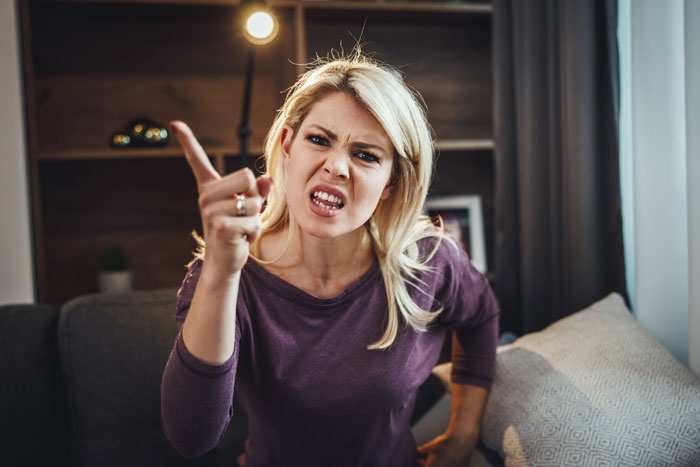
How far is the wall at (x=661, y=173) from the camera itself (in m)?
1.17

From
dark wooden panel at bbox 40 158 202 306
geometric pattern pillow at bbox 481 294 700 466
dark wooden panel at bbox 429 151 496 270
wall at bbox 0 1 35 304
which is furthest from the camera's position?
dark wooden panel at bbox 429 151 496 270

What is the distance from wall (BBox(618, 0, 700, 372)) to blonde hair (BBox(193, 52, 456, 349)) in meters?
0.48

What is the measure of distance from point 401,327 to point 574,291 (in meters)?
0.64

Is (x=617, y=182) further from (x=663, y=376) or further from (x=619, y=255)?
(x=663, y=376)

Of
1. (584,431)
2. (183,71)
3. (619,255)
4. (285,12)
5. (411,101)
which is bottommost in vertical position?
(584,431)

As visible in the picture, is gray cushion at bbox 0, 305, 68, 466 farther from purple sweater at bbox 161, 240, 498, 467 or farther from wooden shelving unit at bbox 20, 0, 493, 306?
wooden shelving unit at bbox 20, 0, 493, 306

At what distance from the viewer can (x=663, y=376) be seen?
3.38ft

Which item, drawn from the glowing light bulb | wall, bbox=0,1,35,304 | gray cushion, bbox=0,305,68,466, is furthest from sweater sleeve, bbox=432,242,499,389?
wall, bbox=0,1,35,304

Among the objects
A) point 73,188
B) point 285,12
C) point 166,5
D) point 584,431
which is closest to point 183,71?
point 166,5

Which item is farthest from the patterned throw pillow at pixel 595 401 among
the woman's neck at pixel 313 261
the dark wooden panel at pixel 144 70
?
the dark wooden panel at pixel 144 70

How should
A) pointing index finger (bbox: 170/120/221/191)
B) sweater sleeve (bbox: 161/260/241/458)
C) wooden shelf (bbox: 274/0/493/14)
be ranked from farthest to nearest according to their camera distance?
wooden shelf (bbox: 274/0/493/14), sweater sleeve (bbox: 161/260/241/458), pointing index finger (bbox: 170/120/221/191)

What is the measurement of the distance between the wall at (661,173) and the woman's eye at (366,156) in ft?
2.03

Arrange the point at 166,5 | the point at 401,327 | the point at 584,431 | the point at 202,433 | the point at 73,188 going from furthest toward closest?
the point at 73,188 < the point at 166,5 < the point at 401,327 < the point at 584,431 < the point at 202,433

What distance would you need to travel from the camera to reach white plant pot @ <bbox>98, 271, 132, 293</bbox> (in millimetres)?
2016
